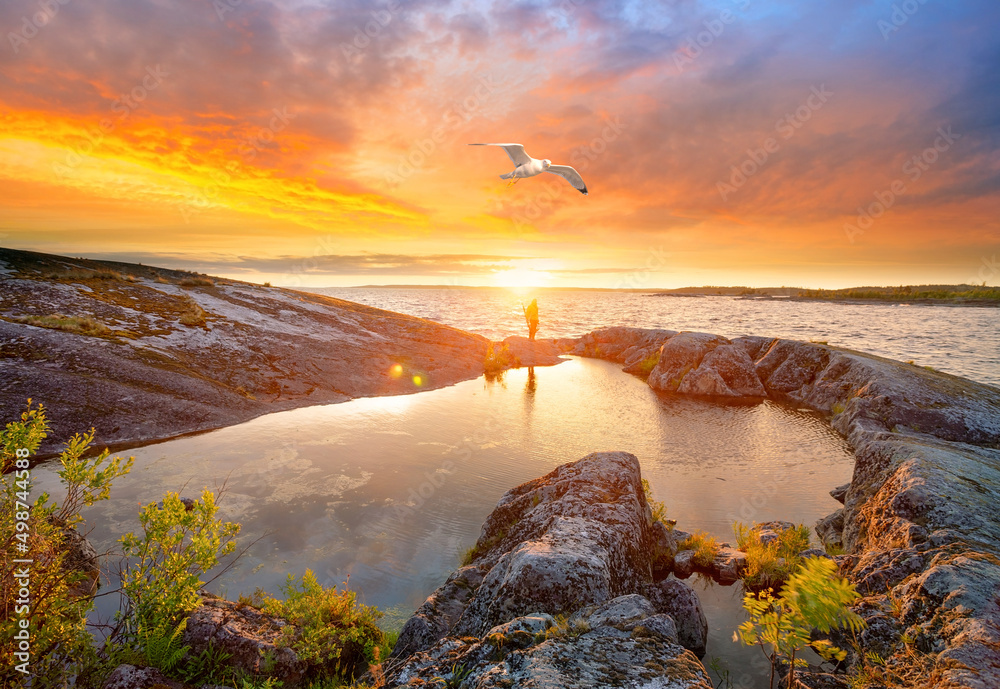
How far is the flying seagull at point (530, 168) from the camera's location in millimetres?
12594

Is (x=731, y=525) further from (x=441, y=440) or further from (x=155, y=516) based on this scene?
(x=155, y=516)

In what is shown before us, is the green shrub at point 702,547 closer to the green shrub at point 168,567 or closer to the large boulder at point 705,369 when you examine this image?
the green shrub at point 168,567

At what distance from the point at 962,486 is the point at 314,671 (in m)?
11.4

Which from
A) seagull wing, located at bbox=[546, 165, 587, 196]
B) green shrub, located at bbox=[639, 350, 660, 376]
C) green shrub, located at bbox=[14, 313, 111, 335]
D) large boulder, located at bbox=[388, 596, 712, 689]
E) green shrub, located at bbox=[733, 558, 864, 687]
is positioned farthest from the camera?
green shrub, located at bbox=[639, 350, 660, 376]

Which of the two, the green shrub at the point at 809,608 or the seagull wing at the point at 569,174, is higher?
the seagull wing at the point at 569,174

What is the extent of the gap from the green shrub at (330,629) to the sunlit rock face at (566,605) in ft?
2.03

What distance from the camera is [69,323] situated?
16812 millimetres

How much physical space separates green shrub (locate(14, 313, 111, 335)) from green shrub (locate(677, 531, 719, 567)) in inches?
891

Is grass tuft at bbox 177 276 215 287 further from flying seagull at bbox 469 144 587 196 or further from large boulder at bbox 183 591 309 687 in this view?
large boulder at bbox 183 591 309 687

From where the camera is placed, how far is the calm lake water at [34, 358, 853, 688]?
8.49 m

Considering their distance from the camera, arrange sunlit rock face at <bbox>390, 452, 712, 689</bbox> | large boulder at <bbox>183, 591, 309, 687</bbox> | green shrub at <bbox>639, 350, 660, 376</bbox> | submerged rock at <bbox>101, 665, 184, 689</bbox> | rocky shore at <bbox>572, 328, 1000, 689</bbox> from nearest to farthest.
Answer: sunlit rock face at <bbox>390, 452, 712, 689</bbox> < submerged rock at <bbox>101, 665, 184, 689</bbox> < rocky shore at <bbox>572, 328, 1000, 689</bbox> < large boulder at <bbox>183, 591, 309, 687</bbox> < green shrub at <bbox>639, 350, 660, 376</bbox>

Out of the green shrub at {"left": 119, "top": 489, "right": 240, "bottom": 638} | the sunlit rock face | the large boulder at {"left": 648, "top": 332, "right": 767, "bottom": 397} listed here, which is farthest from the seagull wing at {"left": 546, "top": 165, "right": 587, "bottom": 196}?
the large boulder at {"left": 648, "top": 332, "right": 767, "bottom": 397}

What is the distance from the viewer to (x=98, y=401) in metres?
13.8

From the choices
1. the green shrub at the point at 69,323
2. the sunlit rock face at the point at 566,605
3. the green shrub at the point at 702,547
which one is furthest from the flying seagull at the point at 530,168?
the green shrub at the point at 69,323
